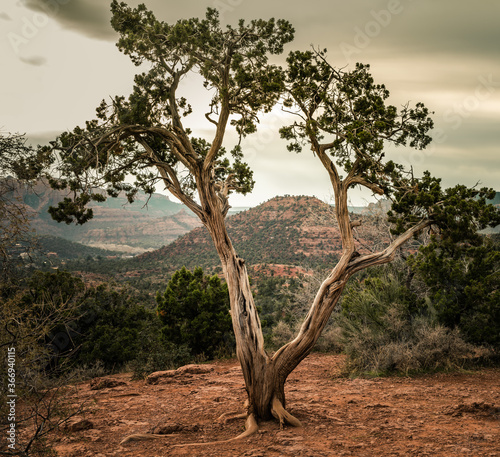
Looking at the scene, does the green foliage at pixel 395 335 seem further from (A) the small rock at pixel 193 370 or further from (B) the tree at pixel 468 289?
(A) the small rock at pixel 193 370

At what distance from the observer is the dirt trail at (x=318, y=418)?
184 inches

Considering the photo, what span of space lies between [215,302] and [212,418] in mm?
7228

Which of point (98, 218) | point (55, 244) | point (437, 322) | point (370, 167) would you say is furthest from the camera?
point (98, 218)

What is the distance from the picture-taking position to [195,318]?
505 inches

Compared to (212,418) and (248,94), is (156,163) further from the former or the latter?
(212,418)

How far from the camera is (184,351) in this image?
1198 cm

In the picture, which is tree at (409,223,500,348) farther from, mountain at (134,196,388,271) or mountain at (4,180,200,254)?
mountain at (4,180,200,254)

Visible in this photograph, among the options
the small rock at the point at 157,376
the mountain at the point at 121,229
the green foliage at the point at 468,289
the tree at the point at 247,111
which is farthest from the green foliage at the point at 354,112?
the mountain at the point at 121,229

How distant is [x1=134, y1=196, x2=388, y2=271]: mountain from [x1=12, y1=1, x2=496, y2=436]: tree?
110ft

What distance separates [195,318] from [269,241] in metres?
42.0

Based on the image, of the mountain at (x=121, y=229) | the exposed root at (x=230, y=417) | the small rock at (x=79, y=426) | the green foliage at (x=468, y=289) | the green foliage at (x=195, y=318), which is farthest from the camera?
the mountain at (x=121, y=229)

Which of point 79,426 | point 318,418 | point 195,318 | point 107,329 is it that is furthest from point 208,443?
point 107,329

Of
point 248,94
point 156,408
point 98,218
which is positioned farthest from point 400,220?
point 98,218

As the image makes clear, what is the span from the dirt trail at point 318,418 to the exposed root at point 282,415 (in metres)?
0.12
